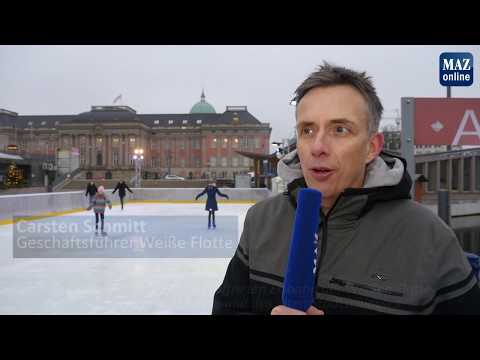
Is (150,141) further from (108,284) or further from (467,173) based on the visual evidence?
(467,173)

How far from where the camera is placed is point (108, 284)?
463 centimetres

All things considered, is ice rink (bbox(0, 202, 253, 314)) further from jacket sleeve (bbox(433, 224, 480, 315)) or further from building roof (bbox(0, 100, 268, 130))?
building roof (bbox(0, 100, 268, 130))

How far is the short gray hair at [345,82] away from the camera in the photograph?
0.91m

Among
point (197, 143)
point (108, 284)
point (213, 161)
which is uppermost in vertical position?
point (197, 143)

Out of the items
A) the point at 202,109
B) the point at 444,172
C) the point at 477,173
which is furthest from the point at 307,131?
the point at 202,109

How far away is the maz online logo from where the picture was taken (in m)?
2.41

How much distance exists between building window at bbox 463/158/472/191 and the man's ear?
Result: 4.40 m

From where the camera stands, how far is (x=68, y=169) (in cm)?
3581

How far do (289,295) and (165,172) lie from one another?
178ft

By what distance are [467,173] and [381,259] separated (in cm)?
463
